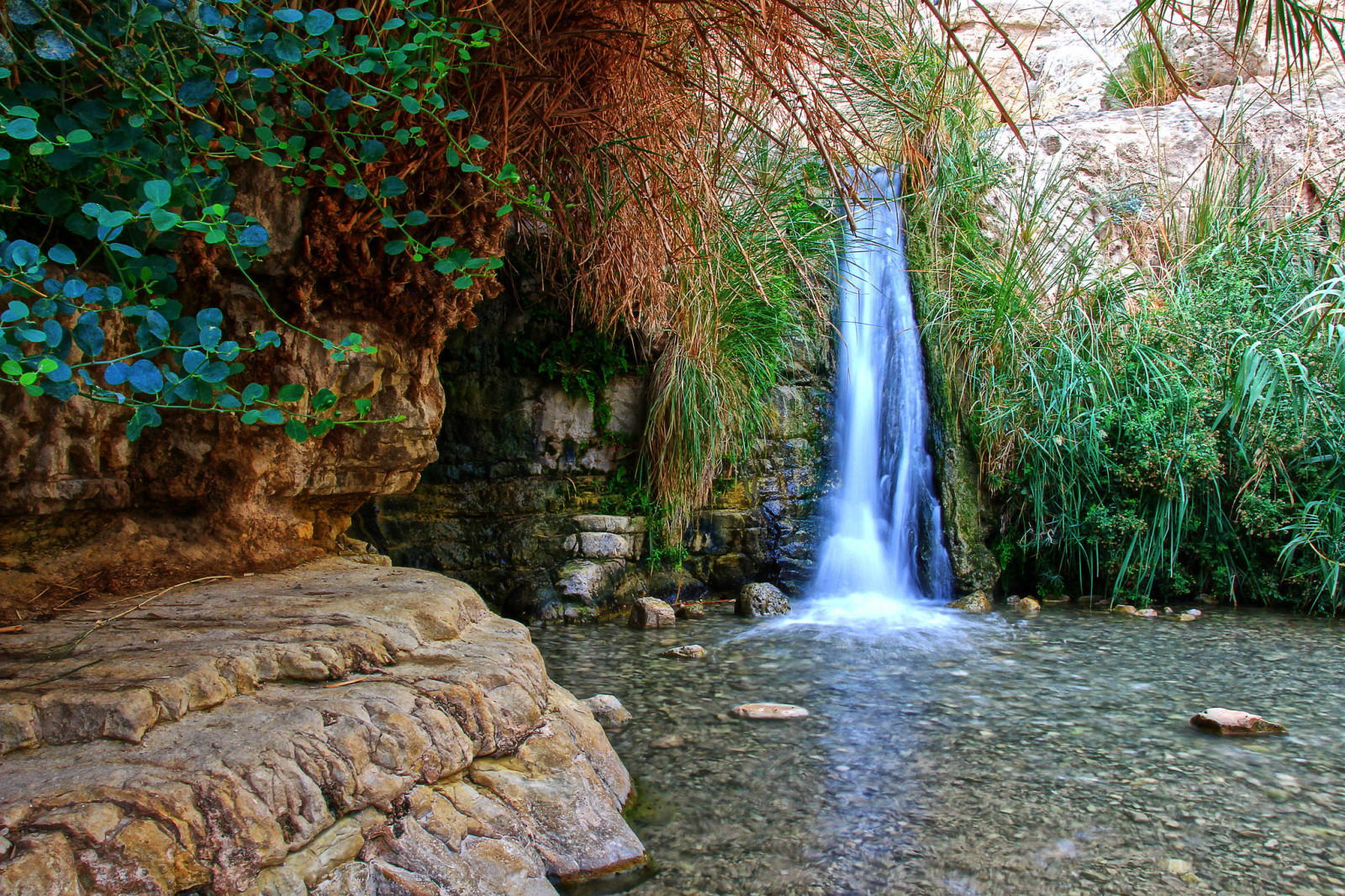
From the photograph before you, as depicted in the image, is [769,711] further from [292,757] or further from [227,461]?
[227,461]

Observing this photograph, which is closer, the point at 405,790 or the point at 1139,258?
the point at 405,790

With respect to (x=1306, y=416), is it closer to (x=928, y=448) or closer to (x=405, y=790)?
(x=928, y=448)

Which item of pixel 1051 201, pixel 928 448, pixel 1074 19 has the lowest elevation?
pixel 928 448

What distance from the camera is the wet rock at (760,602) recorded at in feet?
15.0

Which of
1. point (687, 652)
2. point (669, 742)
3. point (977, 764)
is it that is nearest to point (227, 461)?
point (669, 742)

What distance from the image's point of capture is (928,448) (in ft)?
18.2

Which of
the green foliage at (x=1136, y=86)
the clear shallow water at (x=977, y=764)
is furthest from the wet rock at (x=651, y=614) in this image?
the green foliage at (x=1136, y=86)

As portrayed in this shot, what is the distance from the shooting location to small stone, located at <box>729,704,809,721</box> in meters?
2.73

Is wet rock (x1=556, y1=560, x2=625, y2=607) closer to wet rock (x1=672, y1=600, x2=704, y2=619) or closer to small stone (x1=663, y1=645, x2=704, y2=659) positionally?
wet rock (x1=672, y1=600, x2=704, y2=619)

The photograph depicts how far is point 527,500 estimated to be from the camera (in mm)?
4680

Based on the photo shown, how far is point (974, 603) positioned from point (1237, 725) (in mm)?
2313

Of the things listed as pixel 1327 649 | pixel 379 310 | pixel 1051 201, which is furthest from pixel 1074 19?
pixel 379 310

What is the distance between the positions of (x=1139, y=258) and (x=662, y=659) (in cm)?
553

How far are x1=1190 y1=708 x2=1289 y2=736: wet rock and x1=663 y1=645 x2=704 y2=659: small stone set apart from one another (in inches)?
72.2
